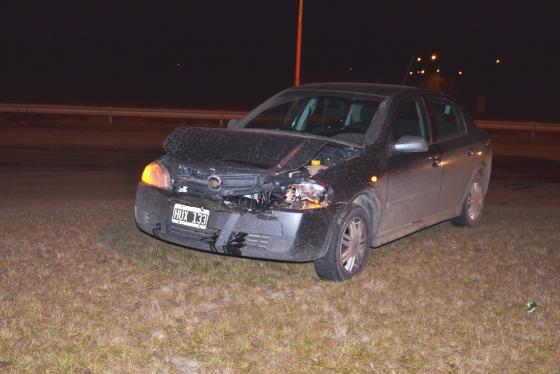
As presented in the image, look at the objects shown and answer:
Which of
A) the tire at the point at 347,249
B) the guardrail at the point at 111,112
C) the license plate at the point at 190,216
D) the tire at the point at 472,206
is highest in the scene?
the license plate at the point at 190,216

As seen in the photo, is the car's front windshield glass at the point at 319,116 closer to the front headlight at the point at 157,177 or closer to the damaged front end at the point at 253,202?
the damaged front end at the point at 253,202

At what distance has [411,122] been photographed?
7695 millimetres

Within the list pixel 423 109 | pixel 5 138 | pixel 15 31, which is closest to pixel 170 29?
pixel 15 31

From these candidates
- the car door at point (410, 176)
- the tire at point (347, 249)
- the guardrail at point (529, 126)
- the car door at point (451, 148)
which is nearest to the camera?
the tire at point (347, 249)

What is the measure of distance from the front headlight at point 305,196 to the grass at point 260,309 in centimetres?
70

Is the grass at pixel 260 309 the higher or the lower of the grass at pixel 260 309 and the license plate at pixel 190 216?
the lower

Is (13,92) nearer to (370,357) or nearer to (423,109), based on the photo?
(423,109)

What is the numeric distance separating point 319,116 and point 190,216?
218cm

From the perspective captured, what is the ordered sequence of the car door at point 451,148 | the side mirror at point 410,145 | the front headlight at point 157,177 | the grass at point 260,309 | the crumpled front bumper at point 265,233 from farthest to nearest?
the car door at point 451,148 < the side mirror at point 410,145 < the front headlight at point 157,177 < the crumpled front bumper at point 265,233 < the grass at point 260,309

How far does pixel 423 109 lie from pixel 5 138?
13205 millimetres

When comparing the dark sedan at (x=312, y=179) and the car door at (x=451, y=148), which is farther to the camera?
the car door at (x=451, y=148)

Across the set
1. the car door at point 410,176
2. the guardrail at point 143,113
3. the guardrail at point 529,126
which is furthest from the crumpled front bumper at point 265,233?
the guardrail at point 529,126

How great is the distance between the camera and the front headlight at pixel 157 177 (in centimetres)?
646

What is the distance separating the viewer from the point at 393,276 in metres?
6.57
